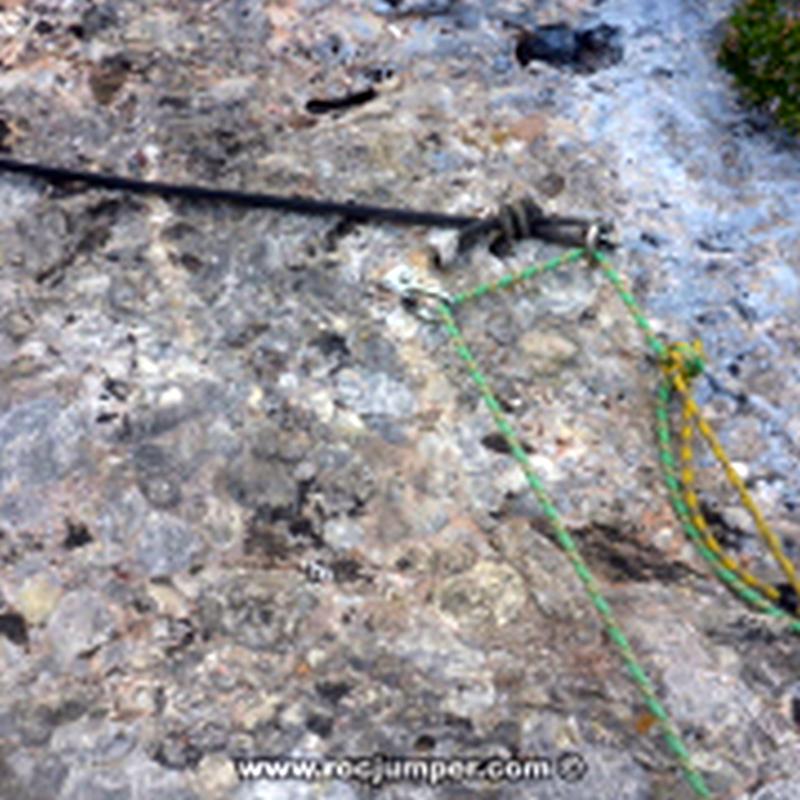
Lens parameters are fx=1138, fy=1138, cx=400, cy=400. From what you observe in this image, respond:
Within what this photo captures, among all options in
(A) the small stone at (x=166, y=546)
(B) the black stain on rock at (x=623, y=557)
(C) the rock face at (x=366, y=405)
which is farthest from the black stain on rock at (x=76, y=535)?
(B) the black stain on rock at (x=623, y=557)

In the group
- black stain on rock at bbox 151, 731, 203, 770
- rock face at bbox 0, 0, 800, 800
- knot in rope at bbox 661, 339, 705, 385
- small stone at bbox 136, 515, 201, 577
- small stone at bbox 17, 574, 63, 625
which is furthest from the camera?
knot in rope at bbox 661, 339, 705, 385

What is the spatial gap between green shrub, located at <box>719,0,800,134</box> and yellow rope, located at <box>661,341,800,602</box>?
911 millimetres

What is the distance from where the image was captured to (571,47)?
348 centimetres

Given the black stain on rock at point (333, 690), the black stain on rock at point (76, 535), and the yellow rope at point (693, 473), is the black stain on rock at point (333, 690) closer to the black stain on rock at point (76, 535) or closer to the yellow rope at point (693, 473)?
the black stain on rock at point (76, 535)

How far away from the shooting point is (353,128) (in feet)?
10.6

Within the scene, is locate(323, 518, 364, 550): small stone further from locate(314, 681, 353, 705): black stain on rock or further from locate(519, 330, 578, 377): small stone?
locate(519, 330, 578, 377): small stone

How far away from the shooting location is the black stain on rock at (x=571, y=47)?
11.4 ft

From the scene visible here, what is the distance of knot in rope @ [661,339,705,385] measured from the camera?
2674mm

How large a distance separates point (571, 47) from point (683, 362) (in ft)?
4.22

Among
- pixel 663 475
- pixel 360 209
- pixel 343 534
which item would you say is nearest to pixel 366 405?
pixel 343 534

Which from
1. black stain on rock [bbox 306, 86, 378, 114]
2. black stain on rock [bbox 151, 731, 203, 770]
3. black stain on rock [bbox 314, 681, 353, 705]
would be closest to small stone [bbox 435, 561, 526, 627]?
black stain on rock [bbox 314, 681, 353, 705]

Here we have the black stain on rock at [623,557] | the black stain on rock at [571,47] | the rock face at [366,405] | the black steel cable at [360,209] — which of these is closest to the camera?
the rock face at [366,405]

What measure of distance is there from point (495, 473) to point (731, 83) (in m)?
1.59

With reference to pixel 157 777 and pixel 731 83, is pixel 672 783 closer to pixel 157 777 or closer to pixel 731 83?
pixel 157 777
